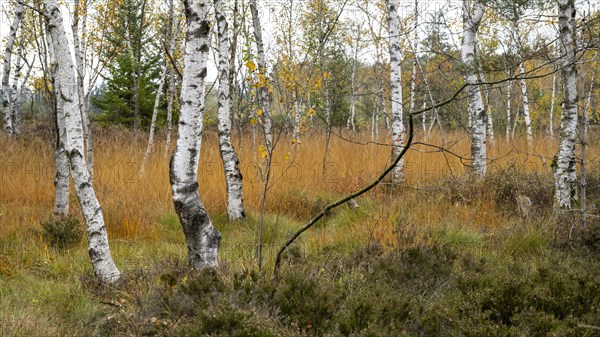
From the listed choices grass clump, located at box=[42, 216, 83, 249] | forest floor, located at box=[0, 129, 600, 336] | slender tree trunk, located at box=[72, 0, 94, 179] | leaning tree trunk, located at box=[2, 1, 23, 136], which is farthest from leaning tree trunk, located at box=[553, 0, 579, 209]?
leaning tree trunk, located at box=[2, 1, 23, 136]

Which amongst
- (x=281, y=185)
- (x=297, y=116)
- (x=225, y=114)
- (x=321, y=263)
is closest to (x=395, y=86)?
(x=297, y=116)

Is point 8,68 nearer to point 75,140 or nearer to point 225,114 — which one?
point 225,114

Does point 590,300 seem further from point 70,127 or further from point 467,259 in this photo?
point 70,127

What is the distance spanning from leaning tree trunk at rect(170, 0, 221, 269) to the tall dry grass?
1195 millimetres

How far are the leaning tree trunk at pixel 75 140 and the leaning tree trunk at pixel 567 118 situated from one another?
504 cm

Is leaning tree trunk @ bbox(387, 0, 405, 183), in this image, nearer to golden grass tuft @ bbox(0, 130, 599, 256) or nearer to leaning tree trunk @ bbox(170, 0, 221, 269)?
golden grass tuft @ bbox(0, 130, 599, 256)

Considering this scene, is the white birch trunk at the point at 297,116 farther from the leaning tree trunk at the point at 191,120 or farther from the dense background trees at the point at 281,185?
the leaning tree trunk at the point at 191,120

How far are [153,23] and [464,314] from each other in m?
16.6

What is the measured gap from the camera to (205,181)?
23.9 ft

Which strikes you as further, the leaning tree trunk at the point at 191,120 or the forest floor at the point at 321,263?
the leaning tree trunk at the point at 191,120

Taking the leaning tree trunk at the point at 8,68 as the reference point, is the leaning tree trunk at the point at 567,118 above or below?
below

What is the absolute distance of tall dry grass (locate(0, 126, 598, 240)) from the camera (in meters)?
5.67

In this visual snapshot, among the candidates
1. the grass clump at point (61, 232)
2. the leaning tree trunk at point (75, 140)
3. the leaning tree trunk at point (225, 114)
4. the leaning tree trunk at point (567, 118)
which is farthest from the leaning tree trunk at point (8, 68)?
the leaning tree trunk at point (567, 118)

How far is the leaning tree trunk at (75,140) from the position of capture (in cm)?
361
